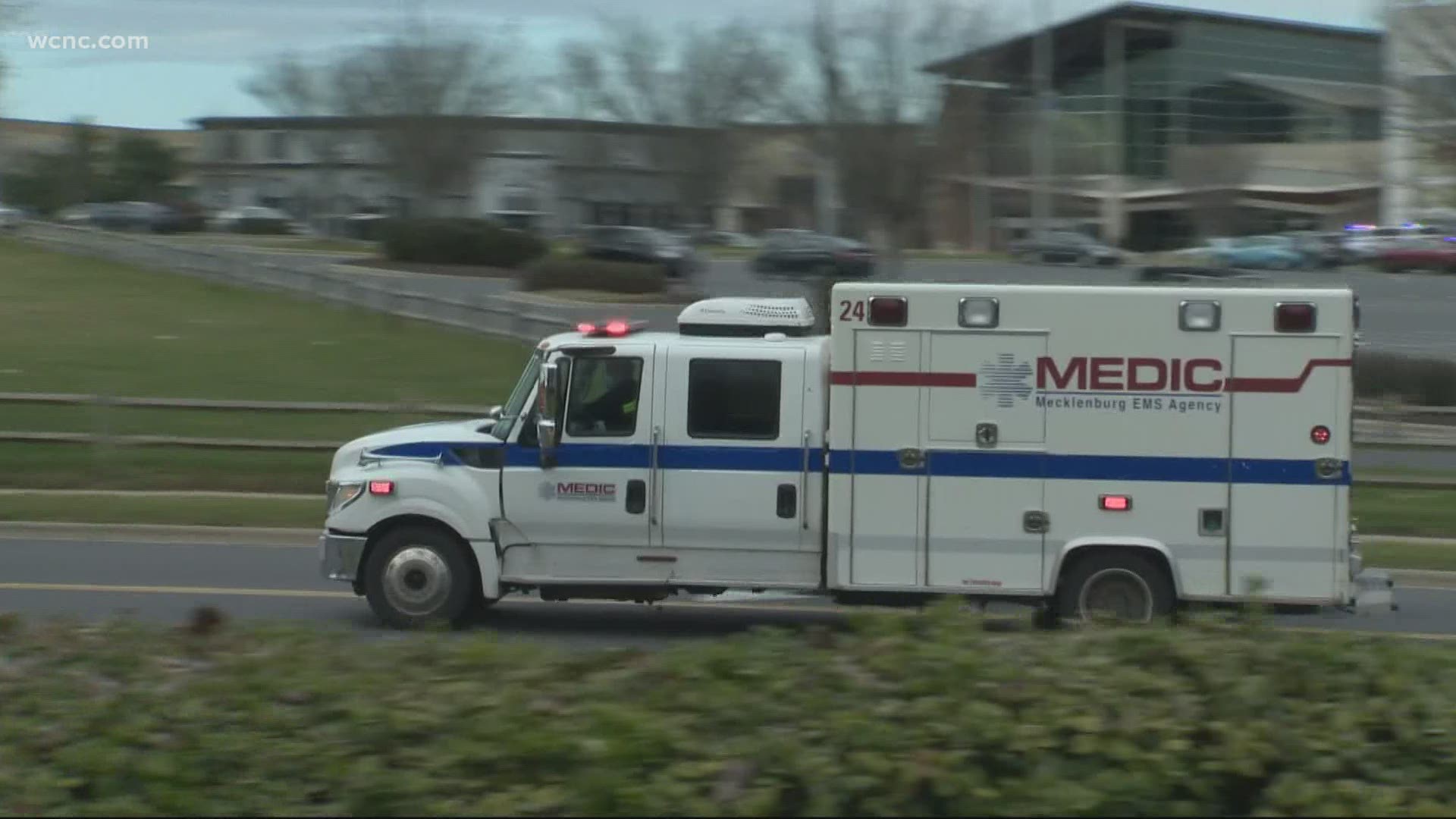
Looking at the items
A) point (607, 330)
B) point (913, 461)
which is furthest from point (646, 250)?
point (913, 461)

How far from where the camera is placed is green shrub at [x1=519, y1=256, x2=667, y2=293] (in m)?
39.3

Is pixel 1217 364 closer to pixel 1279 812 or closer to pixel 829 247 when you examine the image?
pixel 1279 812

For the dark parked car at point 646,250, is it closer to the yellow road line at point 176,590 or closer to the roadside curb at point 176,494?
the roadside curb at point 176,494

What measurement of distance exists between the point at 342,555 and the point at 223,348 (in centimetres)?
1941

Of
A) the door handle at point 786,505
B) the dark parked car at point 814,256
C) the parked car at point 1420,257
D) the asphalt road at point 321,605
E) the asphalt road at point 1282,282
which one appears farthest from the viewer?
the parked car at point 1420,257

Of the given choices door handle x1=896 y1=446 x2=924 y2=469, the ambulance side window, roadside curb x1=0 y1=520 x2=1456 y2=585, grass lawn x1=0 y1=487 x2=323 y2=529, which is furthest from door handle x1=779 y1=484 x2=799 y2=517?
grass lawn x1=0 y1=487 x2=323 y2=529

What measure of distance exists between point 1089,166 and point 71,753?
63.1 metres

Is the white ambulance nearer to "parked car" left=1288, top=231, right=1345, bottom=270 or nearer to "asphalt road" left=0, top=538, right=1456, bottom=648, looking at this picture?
"asphalt road" left=0, top=538, right=1456, bottom=648

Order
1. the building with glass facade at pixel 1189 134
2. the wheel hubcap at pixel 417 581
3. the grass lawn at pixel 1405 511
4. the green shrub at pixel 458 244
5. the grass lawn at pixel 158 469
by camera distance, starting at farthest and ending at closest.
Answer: the building with glass facade at pixel 1189 134 < the green shrub at pixel 458 244 < the grass lawn at pixel 158 469 < the grass lawn at pixel 1405 511 < the wheel hubcap at pixel 417 581

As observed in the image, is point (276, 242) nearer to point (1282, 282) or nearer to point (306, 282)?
point (306, 282)

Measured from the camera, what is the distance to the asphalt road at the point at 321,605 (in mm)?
11727

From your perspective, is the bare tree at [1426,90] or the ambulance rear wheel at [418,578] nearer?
the ambulance rear wheel at [418,578]

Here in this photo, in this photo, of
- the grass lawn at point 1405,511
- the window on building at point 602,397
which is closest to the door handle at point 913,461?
the window on building at point 602,397

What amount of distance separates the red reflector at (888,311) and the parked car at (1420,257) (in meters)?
45.6
